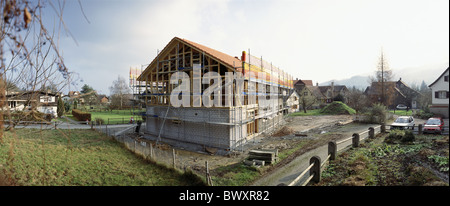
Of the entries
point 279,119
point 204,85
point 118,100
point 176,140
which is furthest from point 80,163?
point 118,100

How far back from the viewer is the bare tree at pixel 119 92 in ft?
165

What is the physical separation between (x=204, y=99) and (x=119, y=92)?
46828mm

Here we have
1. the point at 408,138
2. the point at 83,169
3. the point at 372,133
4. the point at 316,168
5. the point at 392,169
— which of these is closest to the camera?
the point at 392,169

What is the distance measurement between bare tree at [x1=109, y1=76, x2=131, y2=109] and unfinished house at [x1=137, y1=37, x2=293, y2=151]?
3645 centimetres

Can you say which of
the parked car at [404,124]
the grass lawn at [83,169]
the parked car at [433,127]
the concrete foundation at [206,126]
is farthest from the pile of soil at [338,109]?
the grass lawn at [83,169]

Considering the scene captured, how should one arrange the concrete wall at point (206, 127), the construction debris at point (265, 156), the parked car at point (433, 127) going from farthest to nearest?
1. the concrete wall at point (206, 127)
2. the construction debris at point (265, 156)
3. the parked car at point (433, 127)

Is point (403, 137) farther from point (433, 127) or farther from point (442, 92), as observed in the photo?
point (442, 92)

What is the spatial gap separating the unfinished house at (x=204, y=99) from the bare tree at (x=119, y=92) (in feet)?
120

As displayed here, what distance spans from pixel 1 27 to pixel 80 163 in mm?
9270

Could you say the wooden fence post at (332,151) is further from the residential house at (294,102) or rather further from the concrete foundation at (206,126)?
the residential house at (294,102)

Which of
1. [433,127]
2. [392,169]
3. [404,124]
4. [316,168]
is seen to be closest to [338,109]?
[404,124]

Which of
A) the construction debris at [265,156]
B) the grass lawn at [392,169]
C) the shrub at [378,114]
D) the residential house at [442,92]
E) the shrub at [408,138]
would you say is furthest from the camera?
the shrub at [378,114]

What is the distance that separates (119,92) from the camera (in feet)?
→ 175
